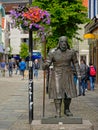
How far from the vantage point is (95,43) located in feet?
112

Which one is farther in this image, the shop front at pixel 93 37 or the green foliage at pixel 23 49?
the green foliage at pixel 23 49

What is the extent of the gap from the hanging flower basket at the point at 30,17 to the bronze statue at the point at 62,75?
1941 millimetres

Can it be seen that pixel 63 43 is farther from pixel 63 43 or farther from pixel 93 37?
pixel 93 37

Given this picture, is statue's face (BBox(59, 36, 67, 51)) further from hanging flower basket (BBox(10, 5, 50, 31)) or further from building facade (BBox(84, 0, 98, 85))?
building facade (BBox(84, 0, 98, 85))

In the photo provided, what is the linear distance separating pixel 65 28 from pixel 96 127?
7.53 meters

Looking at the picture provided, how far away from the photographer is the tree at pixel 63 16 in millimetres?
18641

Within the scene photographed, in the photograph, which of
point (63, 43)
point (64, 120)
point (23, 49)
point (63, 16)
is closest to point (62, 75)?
point (63, 43)

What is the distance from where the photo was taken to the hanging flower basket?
12078 millimetres

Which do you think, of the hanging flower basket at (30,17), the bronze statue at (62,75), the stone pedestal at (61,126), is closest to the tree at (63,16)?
the hanging flower basket at (30,17)

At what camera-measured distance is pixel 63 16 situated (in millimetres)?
18344

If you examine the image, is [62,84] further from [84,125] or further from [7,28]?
[7,28]

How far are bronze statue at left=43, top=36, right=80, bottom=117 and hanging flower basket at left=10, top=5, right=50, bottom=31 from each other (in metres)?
1.94

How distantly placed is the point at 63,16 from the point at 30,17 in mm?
6353

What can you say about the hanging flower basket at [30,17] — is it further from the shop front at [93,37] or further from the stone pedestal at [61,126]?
the shop front at [93,37]
